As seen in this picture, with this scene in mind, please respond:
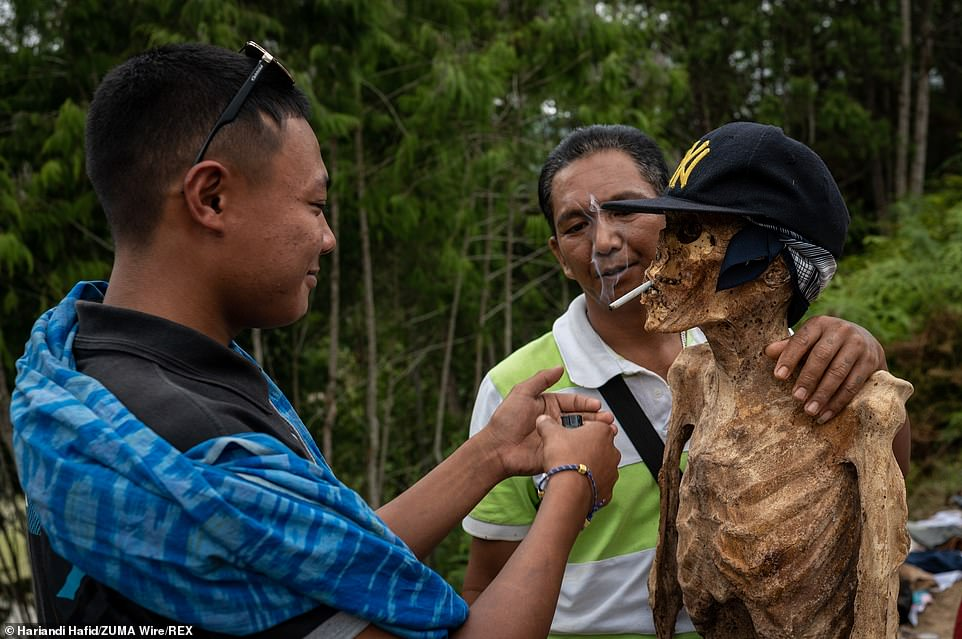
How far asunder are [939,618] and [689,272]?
18.6 ft

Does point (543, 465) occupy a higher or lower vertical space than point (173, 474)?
lower

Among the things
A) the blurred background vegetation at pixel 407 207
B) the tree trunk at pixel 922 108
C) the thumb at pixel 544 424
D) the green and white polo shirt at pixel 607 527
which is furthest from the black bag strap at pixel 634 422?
the tree trunk at pixel 922 108

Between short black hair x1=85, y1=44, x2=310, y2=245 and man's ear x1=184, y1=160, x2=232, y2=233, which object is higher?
short black hair x1=85, y1=44, x2=310, y2=245

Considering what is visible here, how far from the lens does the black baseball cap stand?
1873 mm

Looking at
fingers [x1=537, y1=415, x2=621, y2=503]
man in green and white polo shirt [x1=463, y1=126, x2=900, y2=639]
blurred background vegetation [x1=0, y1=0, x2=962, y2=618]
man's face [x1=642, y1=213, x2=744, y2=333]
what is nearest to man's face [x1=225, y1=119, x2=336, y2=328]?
fingers [x1=537, y1=415, x2=621, y2=503]

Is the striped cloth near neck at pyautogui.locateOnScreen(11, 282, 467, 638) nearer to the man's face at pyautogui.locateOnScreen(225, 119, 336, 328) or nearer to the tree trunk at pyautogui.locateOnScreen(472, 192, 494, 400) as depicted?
the man's face at pyautogui.locateOnScreen(225, 119, 336, 328)

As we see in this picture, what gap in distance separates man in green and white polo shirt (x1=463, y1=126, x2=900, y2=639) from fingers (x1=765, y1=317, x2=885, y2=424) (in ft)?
1.77

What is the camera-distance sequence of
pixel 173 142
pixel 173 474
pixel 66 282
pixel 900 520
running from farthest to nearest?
pixel 66 282
pixel 900 520
pixel 173 142
pixel 173 474

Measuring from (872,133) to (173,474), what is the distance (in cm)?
1481

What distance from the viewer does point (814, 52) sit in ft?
49.3

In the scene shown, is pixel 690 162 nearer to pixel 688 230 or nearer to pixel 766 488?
pixel 688 230

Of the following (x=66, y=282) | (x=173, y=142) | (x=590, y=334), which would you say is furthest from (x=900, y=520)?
(x=66, y=282)

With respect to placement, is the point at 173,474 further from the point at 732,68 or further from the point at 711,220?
the point at 732,68

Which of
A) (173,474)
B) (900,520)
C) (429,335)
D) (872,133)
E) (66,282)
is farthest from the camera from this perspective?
(872,133)
